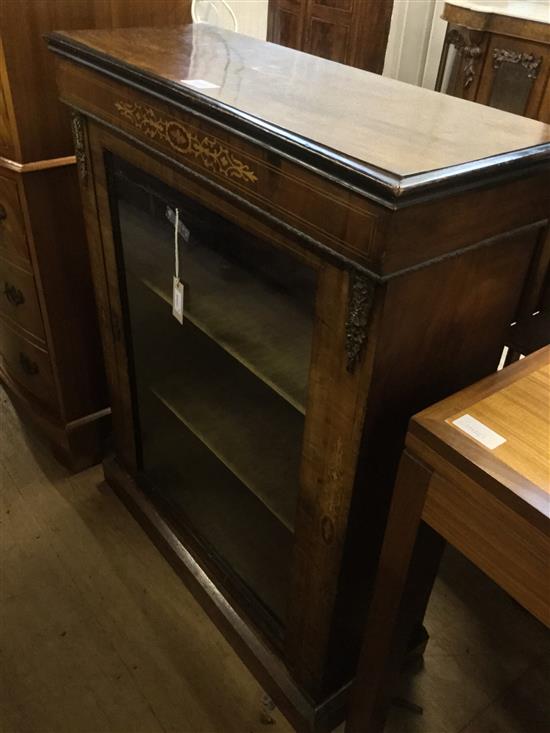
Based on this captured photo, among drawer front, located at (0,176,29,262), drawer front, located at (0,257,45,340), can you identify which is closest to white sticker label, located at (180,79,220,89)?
drawer front, located at (0,176,29,262)

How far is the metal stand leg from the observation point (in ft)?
3.84

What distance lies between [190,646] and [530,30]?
226 centimetres

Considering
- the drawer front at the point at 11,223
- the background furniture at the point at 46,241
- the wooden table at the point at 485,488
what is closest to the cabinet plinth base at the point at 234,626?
the background furniture at the point at 46,241

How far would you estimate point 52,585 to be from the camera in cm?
139

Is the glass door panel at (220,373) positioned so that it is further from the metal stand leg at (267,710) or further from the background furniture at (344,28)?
the background furniture at (344,28)

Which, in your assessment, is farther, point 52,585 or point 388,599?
point 52,585

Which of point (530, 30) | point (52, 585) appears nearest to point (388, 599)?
point (52, 585)

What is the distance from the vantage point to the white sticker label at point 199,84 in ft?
2.64

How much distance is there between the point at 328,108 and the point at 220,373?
0.57 metres

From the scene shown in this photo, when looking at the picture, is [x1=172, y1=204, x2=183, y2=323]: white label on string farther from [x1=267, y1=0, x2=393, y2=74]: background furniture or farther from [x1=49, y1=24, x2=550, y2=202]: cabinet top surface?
[x1=267, y1=0, x2=393, y2=74]: background furniture

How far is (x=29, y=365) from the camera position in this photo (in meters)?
1.57

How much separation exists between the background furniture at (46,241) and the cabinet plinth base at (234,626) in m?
0.20

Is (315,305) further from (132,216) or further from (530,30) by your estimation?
(530,30)

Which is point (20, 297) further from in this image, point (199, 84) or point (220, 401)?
point (199, 84)
